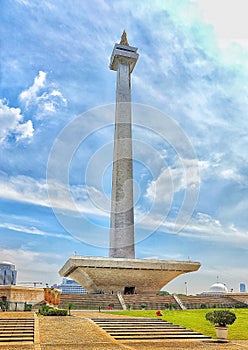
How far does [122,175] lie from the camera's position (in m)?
46.0

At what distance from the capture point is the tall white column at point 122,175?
4425cm

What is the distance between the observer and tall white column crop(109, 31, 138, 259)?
4425 centimetres

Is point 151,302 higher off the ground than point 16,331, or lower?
higher

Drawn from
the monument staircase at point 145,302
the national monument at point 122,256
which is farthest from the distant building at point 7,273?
the monument staircase at point 145,302

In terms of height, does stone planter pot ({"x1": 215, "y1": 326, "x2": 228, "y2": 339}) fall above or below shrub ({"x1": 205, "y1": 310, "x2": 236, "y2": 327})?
below

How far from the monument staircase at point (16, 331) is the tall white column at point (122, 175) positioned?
26.3 meters

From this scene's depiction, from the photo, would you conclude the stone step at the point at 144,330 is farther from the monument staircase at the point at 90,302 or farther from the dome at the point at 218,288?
the dome at the point at 218,288

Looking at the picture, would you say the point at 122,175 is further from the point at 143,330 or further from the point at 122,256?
the point at 143,330

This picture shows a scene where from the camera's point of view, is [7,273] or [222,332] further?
[7,273]

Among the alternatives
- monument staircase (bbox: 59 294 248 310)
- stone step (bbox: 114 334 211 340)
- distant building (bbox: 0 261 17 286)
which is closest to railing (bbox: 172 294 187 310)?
monument staircase (bbox: 59 294 248 310)

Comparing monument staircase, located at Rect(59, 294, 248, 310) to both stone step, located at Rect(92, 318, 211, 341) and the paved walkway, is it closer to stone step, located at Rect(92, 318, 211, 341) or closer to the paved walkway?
stone step, located at Rect(92, 318, 211, 341)

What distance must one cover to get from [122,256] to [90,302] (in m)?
12.6

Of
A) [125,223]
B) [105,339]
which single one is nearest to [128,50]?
[125,223]

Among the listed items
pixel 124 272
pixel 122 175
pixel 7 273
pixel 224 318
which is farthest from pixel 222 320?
pixel 7 273
